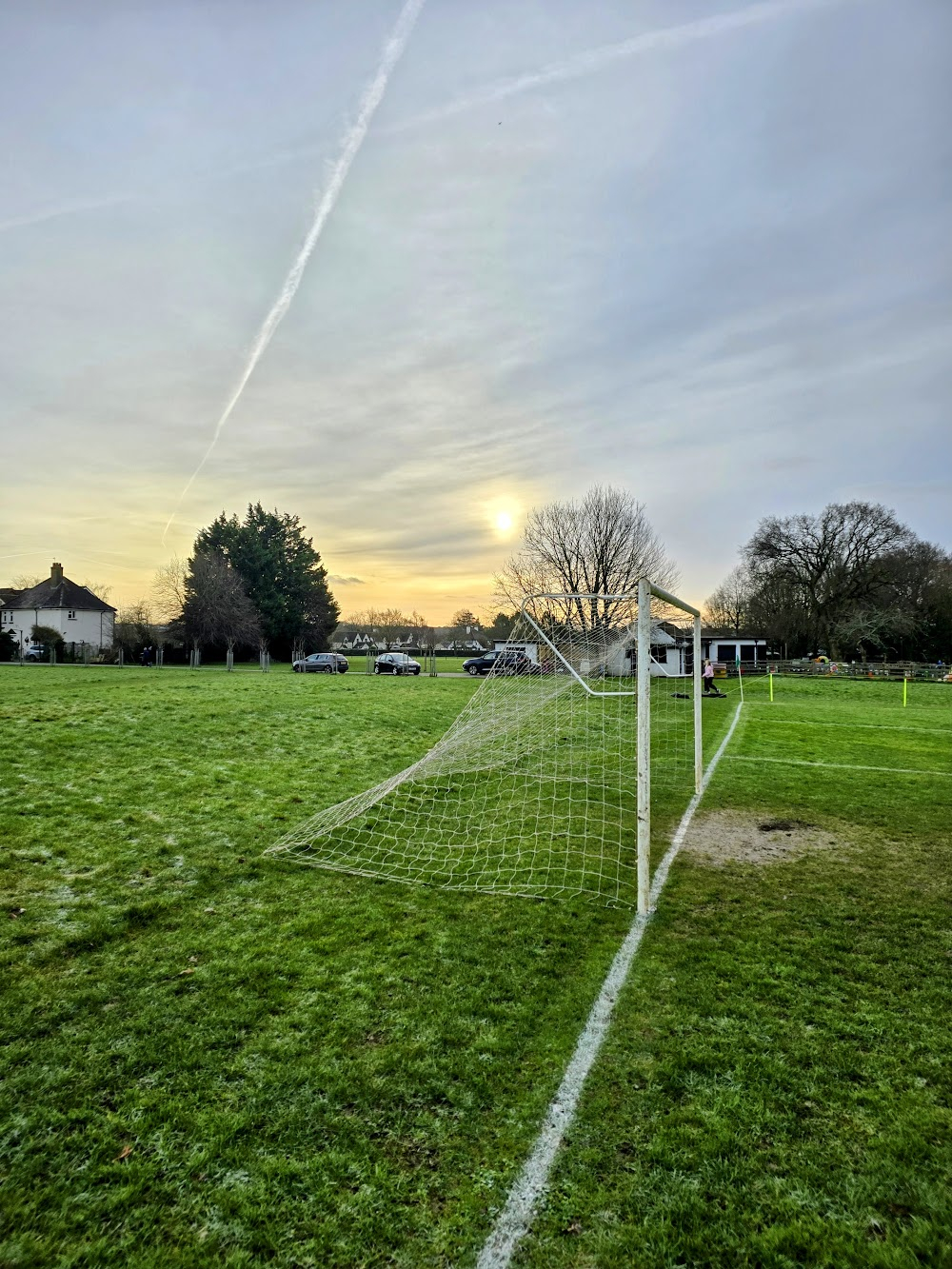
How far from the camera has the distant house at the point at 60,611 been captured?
55312mm

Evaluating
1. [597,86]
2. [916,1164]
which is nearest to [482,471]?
[597,86]

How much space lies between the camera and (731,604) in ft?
191

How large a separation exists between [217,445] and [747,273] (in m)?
16.3

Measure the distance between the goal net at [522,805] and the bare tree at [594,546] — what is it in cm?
2358

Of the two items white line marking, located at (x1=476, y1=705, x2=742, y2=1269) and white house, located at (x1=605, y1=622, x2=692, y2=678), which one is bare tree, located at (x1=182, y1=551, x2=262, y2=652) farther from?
white line marking, located at (x1=476, y1=705, x2=742, y2=1269)

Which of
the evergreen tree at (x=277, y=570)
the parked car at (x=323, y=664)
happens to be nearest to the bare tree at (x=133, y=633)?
the evergreen tree at (x=277, y=570)

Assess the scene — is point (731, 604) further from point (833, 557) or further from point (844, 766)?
point (844, 766)

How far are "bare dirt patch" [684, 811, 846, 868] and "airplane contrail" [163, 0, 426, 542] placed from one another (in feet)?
42.1

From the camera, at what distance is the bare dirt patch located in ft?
18.1

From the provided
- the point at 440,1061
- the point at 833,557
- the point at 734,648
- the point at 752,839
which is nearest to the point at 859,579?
the point at 833,557

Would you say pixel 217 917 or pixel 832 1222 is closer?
pixel 832 1222

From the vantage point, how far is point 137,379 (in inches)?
533

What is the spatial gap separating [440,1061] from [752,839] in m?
4.61

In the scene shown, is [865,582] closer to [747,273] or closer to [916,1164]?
[747,273]
